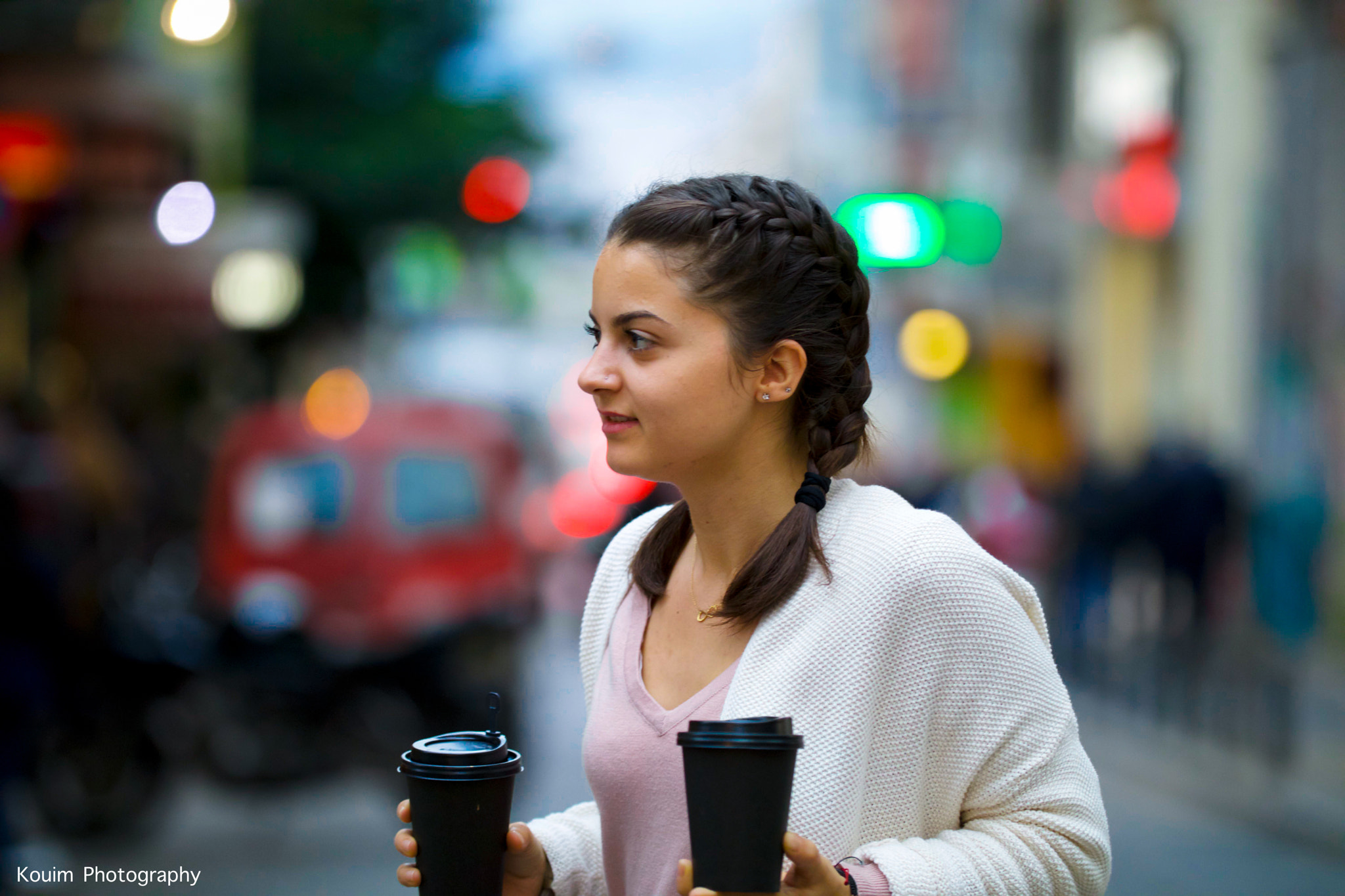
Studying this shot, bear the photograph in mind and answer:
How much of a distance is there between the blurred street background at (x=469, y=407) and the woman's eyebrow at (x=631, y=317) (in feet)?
1.17

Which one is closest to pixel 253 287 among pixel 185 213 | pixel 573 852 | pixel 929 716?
pixel 185 213

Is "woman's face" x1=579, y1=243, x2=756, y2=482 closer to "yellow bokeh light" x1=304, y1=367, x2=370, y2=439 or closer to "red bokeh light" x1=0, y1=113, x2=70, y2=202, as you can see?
"yellow bokeh light" x1=304, y1=367, x2=370, y2=439

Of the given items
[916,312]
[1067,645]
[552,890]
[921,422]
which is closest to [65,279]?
[1067,645]

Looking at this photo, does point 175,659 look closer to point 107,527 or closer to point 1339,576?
point 107,527

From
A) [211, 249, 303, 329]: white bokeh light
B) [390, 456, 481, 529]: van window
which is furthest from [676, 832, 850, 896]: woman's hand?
[211, 249, 303, 329]: white bokeh light

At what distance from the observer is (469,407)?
9.41 metres

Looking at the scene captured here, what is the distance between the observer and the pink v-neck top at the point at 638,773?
2135 mm

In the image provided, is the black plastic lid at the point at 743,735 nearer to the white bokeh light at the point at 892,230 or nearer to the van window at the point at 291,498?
the white bokeh light at the point at 892,230

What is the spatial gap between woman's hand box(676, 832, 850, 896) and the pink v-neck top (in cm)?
29

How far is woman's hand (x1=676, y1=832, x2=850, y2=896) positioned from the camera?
1.75 metres

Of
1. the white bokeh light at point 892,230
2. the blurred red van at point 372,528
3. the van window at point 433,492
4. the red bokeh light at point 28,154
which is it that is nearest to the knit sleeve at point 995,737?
the white bokeh light at point 892,230

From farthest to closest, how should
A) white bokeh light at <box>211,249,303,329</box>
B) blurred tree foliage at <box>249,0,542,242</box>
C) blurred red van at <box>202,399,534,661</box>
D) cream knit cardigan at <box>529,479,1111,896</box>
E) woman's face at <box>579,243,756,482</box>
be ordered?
1. blurred tree foliage at <box>249,0,542,242</box>
2. white bokeh light at <box>211,249,303,329</box>
3. blurred red van at <box>202,399,534,661</box>
4. woman's face at <box>579,243,756,482</box>
5. cream knit cardigan at <box>529,479,1111,896</box>

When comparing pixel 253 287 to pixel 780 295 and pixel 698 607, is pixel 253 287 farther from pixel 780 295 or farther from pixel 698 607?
pixel 780 295

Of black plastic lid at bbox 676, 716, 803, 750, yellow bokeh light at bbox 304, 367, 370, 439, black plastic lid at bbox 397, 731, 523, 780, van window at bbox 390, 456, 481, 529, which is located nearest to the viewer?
black plastic lid at bbox 676, 716, 803, 750
